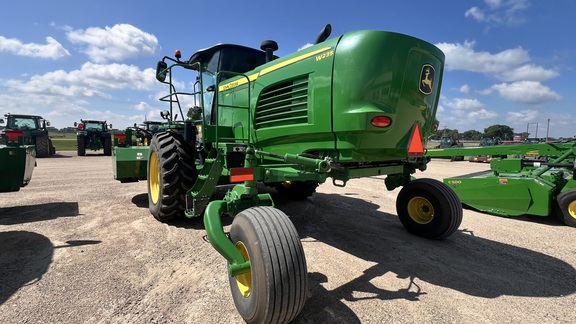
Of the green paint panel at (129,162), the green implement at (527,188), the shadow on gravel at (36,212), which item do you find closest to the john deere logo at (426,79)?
the green implement at (527,188)

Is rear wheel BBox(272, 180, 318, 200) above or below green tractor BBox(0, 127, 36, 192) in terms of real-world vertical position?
below

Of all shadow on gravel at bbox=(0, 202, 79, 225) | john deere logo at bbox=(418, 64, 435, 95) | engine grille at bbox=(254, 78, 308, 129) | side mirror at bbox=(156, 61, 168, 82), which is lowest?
shadow on gravel at bbox=(0, 202, 79, 225)

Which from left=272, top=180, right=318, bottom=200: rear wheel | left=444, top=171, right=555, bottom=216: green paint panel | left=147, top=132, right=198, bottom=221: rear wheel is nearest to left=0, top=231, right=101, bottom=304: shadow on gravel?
left=147, top=132, right=198, bottom=221: rear wheel

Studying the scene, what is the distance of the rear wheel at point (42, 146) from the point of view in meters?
15.3

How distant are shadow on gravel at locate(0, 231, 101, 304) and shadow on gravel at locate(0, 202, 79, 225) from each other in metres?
0.64

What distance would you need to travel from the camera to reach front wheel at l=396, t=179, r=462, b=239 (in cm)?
385

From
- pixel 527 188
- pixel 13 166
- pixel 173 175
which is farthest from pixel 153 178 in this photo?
pixel 527 188

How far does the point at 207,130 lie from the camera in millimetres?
3865

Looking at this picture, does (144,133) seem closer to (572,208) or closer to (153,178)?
(153,178)

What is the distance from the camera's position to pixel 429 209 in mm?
4164

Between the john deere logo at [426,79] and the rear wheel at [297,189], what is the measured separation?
311 centimetres

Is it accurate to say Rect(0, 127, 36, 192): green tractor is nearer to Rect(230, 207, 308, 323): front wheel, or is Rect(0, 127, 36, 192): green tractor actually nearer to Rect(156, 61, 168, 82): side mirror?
Rect(156, 61, 168, 82): side mirror

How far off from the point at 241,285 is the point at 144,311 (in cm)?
76

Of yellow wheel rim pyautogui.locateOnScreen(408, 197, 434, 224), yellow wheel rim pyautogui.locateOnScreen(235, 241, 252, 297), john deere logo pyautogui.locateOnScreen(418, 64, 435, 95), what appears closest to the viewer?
yellow wheel rim pyautogui.locateOnScreen(235, 241, 252, 297)
